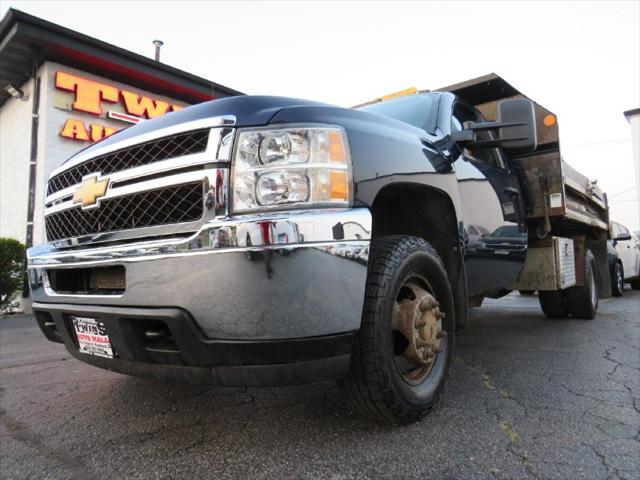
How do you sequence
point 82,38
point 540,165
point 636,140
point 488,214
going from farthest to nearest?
point 636,140 → point 82,38 → point 540,165 → point 488,214

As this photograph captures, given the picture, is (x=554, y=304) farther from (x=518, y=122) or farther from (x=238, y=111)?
(x=238, y=111)

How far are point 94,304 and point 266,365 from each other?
789 millimetres

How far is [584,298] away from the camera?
542 cm

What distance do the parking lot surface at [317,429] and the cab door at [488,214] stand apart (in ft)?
2.31

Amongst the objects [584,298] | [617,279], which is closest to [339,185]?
[584,298]

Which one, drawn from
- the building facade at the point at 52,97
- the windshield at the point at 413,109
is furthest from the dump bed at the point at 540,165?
the building facade at the point at 52,97

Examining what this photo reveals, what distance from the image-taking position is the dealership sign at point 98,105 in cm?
925

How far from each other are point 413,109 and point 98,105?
8.65 m

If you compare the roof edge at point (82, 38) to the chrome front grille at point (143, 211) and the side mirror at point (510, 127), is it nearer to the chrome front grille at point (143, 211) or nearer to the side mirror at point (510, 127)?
the side mirror at point (510, 127)

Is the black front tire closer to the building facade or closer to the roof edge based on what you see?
the building facade

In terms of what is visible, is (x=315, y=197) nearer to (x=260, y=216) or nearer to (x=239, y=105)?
(x=260, y=216)

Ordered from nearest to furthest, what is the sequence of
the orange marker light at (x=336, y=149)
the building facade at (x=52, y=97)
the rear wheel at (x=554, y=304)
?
1. the orange marker light at (x=336, y=149)
2. the rear wheel at (x=554, y=304)
3. the building facade at (x=52, y=97)

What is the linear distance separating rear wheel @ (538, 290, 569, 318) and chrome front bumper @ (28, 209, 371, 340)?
4.81m

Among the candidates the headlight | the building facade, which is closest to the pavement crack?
the headlight
